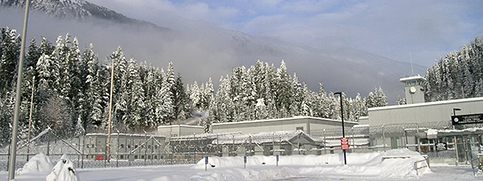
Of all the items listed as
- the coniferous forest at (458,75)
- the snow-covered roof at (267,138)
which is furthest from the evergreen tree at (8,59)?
the coniferous forest at (458,75)

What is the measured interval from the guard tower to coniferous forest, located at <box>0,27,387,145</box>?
40834 millimetres

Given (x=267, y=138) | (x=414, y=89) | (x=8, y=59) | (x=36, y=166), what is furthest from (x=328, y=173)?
(x=8, y=59)

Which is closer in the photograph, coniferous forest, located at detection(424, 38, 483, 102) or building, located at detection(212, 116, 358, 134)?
building, located at detection(212, 116, 358, 134)

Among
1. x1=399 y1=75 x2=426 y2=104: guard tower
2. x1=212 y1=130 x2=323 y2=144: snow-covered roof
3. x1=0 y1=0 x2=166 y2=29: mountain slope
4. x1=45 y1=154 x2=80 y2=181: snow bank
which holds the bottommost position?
x1=45 y1=154 x2=80 y2=181: snow bank

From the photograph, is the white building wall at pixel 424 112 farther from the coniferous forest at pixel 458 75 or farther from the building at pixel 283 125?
the coniferous forest at pixel 458 75

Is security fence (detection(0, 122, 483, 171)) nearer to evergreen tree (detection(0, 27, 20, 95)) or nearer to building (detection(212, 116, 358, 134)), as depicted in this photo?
building (detection(212, 116, 358, 134))

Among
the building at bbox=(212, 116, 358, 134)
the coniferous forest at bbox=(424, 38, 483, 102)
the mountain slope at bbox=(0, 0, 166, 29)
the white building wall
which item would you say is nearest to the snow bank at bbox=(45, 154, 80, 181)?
the white building wall

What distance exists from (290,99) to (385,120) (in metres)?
52.1

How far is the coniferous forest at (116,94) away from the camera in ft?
221

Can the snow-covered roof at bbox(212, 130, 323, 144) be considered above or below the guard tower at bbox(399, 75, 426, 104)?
below

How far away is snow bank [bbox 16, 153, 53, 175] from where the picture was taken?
23.2m

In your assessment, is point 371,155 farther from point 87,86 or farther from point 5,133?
point 87,86

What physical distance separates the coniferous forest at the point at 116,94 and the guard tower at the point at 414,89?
40834 mm

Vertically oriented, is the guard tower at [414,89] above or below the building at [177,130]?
above
